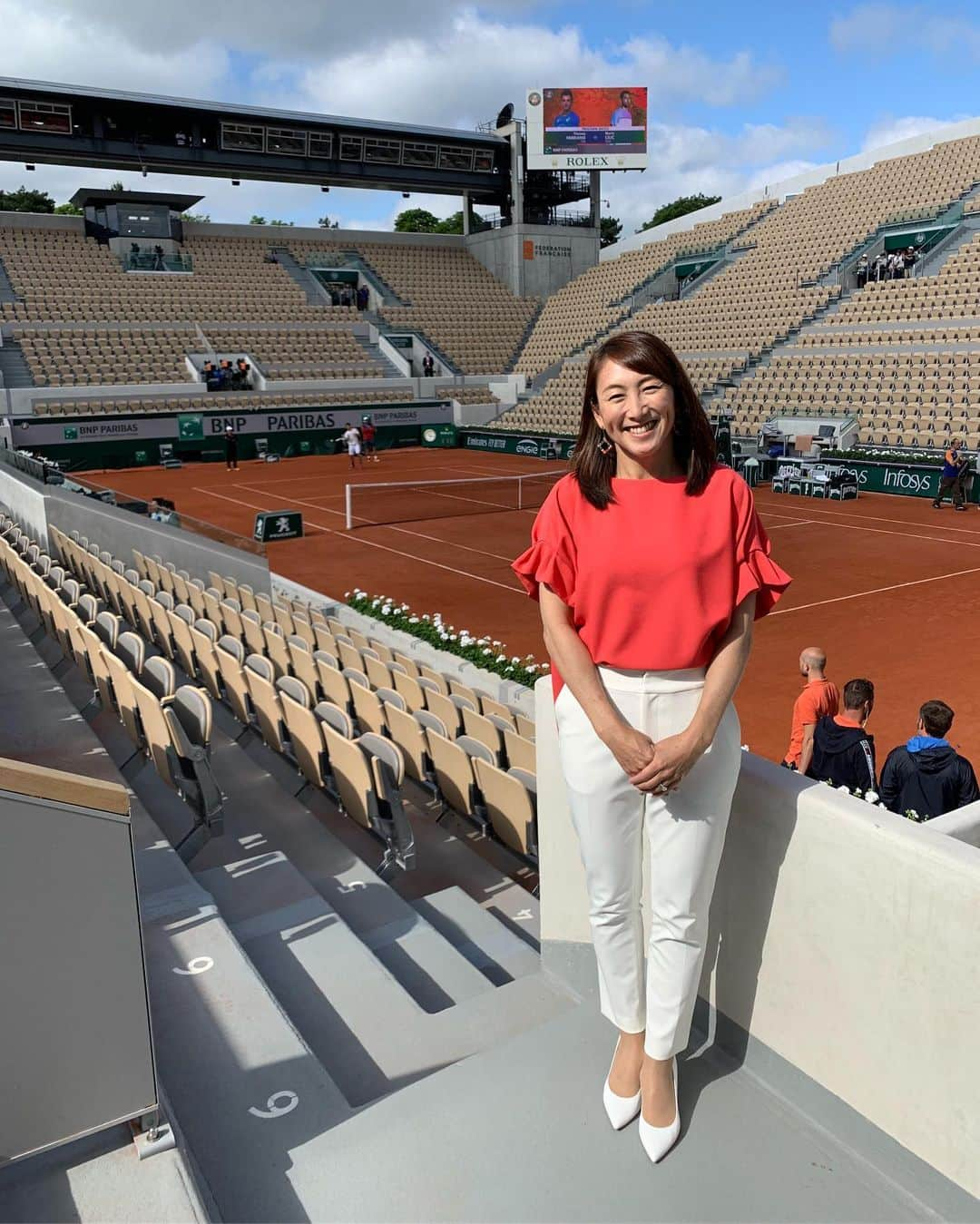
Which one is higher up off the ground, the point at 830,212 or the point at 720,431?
the point at 830,212

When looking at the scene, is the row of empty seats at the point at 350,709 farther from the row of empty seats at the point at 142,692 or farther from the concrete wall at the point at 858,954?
the concrete wall at the point at 858,954

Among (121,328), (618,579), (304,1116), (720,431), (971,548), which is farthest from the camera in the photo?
(121,328)

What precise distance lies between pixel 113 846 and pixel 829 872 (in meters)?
1.79

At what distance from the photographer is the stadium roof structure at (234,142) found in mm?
39562

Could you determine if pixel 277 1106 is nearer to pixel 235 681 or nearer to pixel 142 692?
pixel 142 692

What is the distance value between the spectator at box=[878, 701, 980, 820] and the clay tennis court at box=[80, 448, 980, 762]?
3213 millimetres

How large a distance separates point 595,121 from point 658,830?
51.5 m

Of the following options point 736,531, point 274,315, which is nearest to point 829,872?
point 736,531

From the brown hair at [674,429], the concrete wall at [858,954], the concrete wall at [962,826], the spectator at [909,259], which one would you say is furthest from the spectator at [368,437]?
the concrete wall at [858,954]

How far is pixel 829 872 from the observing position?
246 cm

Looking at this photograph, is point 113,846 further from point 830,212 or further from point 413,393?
point 830,212

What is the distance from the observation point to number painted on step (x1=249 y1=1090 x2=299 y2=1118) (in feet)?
8.70

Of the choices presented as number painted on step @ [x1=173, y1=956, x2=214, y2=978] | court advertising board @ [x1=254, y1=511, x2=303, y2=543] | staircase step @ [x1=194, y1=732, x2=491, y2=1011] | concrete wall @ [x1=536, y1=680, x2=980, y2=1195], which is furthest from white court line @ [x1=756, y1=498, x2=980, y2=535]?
number painted on step @ [x1=173, y1=956, x2=214, y2=978]

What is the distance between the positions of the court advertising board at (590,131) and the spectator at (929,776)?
47.9 m
